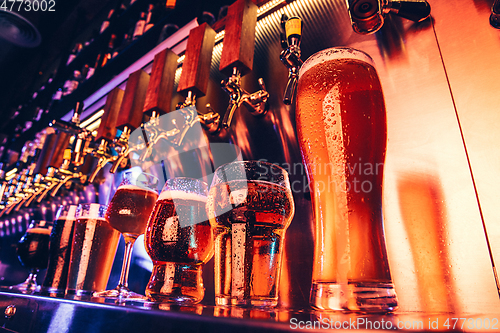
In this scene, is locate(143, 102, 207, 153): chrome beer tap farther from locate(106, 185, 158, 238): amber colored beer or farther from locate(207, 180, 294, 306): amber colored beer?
locate(207, 180, 294, 306): amber colored beer

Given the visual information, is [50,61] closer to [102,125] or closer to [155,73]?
[102,125]

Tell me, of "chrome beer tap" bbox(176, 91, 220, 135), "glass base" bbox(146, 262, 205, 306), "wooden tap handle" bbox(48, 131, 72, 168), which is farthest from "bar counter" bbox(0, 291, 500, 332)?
"wooden tap handle" bbox(48, 131, 72, 168)

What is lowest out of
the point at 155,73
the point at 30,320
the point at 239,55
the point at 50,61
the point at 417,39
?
the point at 30,320

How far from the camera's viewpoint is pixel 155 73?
1584 mm

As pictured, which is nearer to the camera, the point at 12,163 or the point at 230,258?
the point at 230,258

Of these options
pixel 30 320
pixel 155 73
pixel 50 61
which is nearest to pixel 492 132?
pixel 30 320

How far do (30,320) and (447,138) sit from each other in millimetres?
1027

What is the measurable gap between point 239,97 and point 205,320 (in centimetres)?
93

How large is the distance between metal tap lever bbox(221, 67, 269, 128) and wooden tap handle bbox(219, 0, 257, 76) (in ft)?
0.13

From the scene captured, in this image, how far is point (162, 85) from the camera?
1512 mm

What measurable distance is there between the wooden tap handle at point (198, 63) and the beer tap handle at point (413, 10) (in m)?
0.79

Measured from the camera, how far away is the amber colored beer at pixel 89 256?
3.88 feet

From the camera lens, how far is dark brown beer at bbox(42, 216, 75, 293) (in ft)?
3.97

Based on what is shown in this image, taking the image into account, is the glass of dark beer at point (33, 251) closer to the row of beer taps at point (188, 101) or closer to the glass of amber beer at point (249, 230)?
the row of beer taps at point (188, 101)
